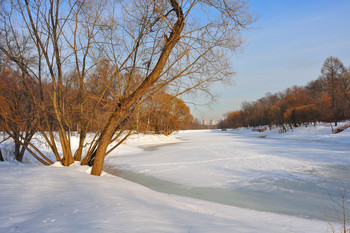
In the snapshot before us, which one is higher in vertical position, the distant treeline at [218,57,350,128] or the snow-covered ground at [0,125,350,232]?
the distant treeline at [218,57,350,128]

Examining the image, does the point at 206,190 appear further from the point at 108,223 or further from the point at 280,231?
the point at 108,223

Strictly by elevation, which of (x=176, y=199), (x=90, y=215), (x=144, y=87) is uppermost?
(x=144, y=87)

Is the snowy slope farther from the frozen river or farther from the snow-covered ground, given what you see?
the frozen river

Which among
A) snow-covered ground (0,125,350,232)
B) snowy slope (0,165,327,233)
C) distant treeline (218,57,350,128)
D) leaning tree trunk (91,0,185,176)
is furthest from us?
distant treeline (218,57,350,128)

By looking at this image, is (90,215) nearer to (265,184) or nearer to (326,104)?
(265,184)

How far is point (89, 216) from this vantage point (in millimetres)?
2535

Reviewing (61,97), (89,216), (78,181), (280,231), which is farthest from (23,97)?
(280,231)

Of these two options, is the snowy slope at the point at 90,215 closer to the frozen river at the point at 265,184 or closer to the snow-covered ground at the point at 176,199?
the snow-covered ground at the point at 176,199

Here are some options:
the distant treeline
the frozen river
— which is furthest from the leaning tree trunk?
the distant treeline

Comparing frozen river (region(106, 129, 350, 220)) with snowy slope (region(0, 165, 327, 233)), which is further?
frozen river (region(106, 129, 350, 220))

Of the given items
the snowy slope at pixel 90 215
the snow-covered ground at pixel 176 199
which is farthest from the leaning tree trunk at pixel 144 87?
the snowy slope at pixel 90 215

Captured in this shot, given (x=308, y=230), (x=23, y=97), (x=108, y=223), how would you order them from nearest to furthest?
(x=108, y=223) → (x=308, y=230) → (x=23, y=97)

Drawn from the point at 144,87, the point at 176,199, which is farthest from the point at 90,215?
the point at 144,87

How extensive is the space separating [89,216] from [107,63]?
475 centimetres
